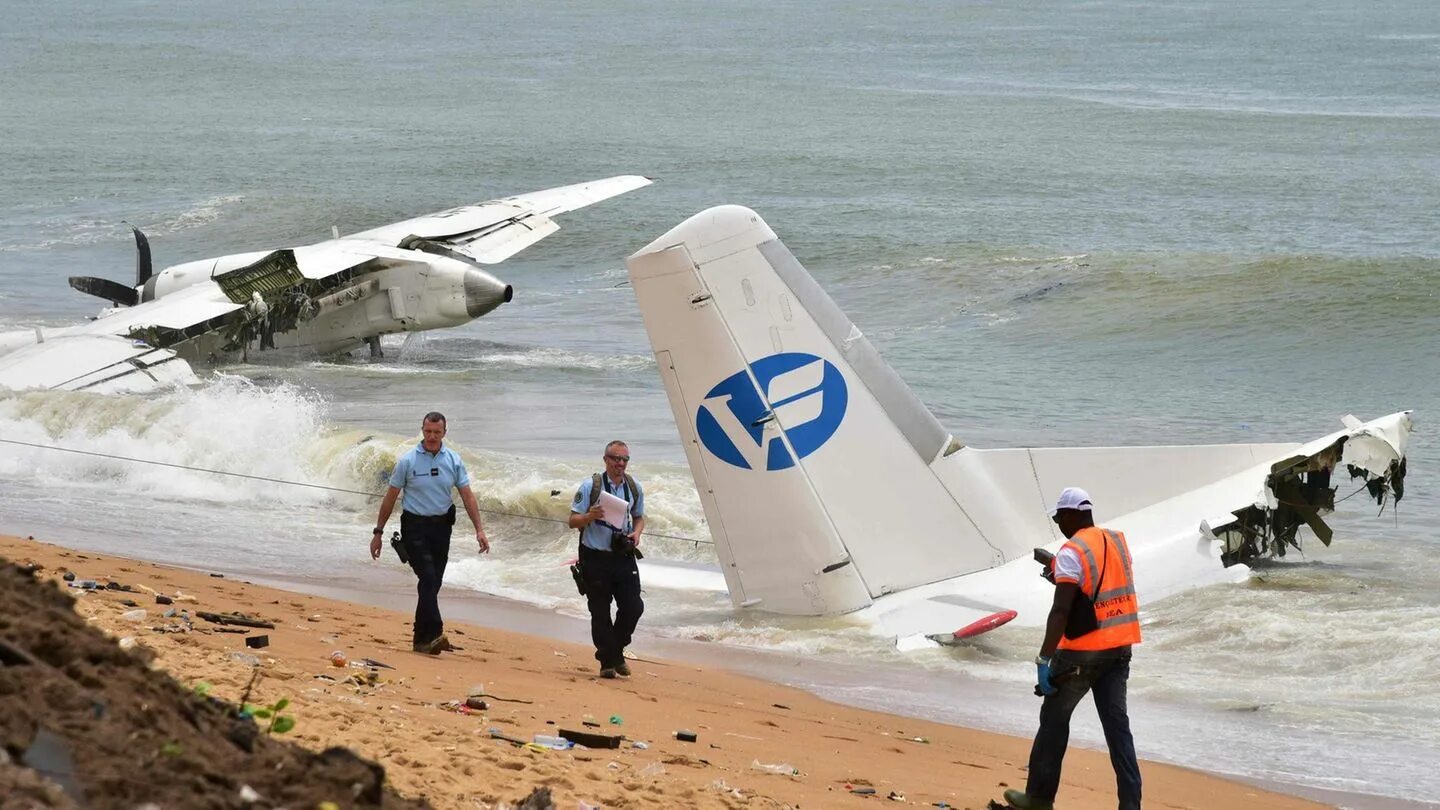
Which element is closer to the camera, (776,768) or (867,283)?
(776,768)

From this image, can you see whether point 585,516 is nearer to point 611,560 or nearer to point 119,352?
point 611,560

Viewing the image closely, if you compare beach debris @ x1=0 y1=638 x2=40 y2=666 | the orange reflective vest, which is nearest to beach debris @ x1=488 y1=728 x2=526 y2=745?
the orange reflective vest

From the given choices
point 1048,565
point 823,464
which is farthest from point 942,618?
point 1048,565

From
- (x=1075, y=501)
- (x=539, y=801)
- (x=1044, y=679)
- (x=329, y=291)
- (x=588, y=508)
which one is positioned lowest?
(x=539, y=801)

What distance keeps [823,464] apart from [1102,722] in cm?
294

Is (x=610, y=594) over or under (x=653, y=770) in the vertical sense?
over

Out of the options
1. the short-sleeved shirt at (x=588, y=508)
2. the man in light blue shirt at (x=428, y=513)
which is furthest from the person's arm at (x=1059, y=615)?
the man in light blue shirt at (x=428, y=513)

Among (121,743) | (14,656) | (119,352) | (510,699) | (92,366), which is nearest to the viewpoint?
(121,743)

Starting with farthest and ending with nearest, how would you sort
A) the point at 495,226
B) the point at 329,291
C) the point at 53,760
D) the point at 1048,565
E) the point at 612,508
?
the point at 495,226 → the point at 329,291 → the point at 612,508 → the point at 1048,565 → the point at 53,760

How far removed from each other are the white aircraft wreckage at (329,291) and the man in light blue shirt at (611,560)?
14.9 meters

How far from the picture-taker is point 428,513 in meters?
8.17

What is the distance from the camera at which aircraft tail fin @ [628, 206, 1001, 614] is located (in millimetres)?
8438

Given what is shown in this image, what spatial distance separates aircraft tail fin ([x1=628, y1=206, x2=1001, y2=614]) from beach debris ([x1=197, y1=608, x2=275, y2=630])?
7.61 feet

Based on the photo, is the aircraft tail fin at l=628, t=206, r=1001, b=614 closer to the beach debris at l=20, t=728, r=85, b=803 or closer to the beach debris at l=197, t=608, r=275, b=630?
the beach debris at l=197, t=608, r=275, b=630
